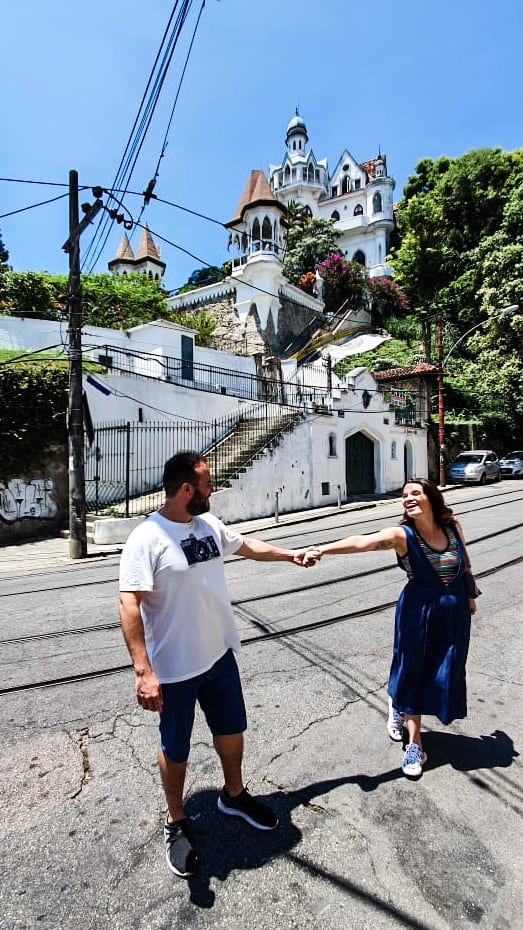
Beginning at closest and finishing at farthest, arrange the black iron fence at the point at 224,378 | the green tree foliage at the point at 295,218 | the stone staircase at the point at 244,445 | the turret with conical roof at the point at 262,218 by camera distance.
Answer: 1. the stone staircase at the point at 244,445
2. the black iron fence at the point at 224,378
3. the turret with conical roof at the point at 262,218
4. the green tree foliage at the point at 295,218

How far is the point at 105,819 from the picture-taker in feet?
8.23

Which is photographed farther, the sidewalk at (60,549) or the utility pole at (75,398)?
the utility pole at (75,398)

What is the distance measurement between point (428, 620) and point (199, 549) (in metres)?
1.46

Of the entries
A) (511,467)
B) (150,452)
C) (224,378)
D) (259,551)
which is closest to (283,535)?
(150,452)

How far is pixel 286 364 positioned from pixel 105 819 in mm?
22113

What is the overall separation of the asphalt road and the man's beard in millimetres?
1566

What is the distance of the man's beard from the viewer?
2416 mm

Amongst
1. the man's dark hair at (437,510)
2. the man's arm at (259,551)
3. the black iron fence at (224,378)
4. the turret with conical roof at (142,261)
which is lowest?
the man's arm at (259,551)

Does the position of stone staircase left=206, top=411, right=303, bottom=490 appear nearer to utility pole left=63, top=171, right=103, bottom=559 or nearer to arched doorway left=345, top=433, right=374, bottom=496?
arched doorway left=345, top=433, right=374, bottom=496

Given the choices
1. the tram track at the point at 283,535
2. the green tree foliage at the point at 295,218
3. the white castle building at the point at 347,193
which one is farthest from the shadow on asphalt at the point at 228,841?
the white castle building at the point at 347,193

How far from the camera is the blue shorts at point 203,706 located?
7.34 ft

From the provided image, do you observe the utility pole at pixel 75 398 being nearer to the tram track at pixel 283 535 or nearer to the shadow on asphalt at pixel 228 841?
the tram track at pixel 283 535

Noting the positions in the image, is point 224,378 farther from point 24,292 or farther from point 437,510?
point 437,510

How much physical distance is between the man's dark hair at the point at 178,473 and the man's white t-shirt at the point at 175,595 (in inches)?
6.3
